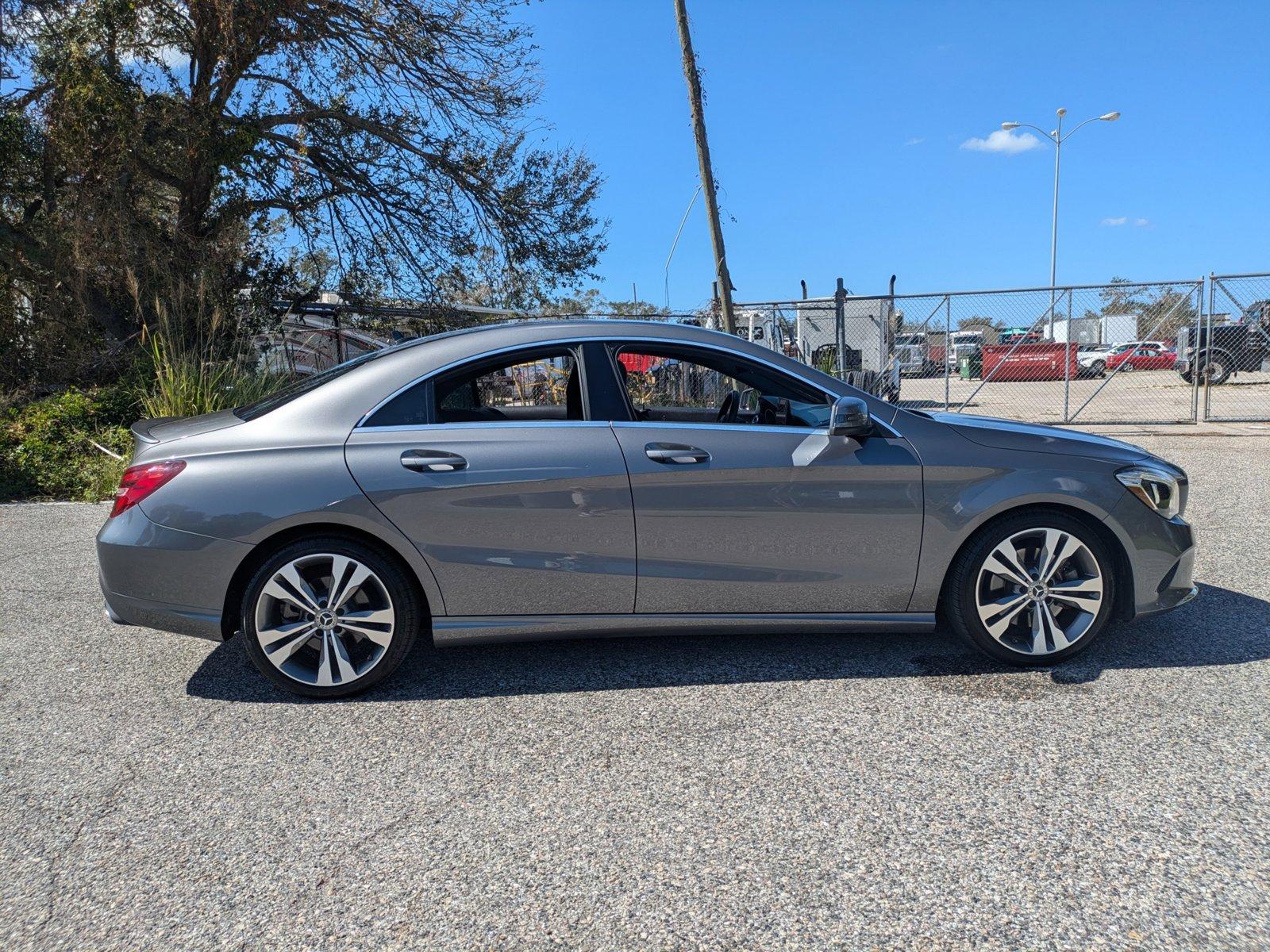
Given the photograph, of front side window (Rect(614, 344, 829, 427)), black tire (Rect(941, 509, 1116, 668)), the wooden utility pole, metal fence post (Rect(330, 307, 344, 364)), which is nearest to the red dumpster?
the wooden utility pole

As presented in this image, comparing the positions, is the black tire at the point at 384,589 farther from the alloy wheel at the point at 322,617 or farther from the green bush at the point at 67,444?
the green bush at the point at 67,444

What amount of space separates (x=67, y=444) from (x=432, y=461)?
26.4 ft

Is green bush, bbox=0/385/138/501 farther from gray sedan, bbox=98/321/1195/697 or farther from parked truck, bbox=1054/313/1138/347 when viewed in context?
parked truck, bbox=1054/313/1138/347

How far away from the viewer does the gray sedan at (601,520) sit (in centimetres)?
369

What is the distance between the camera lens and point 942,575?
12.9 feet

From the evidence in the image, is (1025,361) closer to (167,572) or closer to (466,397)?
(466,397)

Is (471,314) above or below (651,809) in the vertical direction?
above

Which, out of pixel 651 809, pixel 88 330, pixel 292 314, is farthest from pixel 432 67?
pixel 651 809

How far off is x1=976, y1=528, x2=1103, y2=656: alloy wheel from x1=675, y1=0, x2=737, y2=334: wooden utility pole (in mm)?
7240

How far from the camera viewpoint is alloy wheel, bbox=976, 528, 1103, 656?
391 centimetres

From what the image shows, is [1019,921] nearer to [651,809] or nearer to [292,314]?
[651,809]

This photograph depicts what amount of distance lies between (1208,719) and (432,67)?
42.8 ft

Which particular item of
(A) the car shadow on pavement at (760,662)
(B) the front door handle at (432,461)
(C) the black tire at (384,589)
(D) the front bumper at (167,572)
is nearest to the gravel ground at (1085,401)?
(A) the car shadow on pavement at (760,662)

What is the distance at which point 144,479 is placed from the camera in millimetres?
3729
